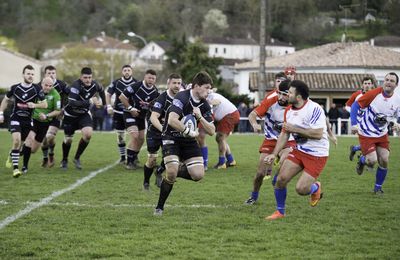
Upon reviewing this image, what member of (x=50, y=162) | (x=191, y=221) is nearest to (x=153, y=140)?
(x=191, y=221)

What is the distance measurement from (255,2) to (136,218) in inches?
2136

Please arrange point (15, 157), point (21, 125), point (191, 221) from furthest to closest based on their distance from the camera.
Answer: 1. point (21, 125)
2. point (15, 157)
3. point (191, 221)

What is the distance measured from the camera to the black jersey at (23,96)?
45.4 ft

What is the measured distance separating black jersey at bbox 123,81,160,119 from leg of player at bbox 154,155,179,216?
519 centimetres

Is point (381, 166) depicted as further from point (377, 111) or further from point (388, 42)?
point (388, 42)

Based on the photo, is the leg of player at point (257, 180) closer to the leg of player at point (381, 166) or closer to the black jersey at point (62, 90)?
the leg of player at point (381, 166)

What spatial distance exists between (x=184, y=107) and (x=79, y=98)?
588 centimetres

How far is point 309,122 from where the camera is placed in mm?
9039

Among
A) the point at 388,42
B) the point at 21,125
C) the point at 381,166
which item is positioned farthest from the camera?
the point at 388,42

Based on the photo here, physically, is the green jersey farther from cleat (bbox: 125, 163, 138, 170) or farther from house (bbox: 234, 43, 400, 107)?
house (bbox: 234, 43, 400, 107)

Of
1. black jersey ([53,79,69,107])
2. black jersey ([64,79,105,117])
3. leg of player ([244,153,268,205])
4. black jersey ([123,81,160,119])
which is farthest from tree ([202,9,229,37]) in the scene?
leg of player ([244,153,268,205])

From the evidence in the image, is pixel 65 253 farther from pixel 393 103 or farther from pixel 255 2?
pixel 255 2

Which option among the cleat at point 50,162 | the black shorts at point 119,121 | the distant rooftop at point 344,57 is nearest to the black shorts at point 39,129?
the cleat at point 50,162

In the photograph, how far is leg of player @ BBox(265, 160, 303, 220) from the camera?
9141mm
